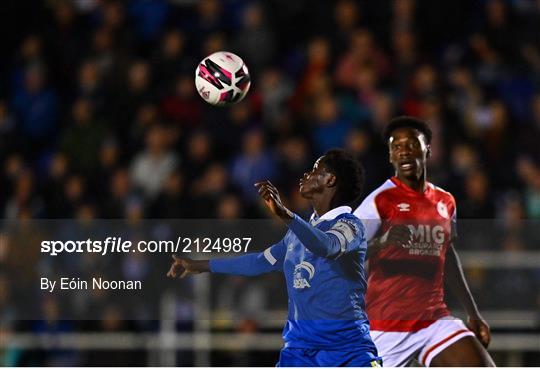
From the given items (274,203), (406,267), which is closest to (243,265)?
(274,203)

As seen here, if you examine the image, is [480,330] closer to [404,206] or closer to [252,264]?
[404,206]

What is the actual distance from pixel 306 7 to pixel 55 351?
4092mm

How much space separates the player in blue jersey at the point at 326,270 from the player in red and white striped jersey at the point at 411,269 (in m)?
0.40

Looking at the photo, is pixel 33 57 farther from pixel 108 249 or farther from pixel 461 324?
pixel 461 324

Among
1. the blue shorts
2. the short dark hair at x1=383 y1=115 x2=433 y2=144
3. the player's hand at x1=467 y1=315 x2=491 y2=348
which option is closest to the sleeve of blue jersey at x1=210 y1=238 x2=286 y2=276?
the blue shorts

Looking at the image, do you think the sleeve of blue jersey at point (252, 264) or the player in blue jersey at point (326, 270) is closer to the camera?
the player in blue jersey at point (326, 270)

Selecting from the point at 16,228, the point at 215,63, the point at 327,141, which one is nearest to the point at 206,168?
the point at 327,141

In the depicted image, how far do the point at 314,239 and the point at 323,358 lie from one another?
1.89ft

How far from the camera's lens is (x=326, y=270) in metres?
5.79

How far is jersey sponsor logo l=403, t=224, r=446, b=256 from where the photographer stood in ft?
20.9

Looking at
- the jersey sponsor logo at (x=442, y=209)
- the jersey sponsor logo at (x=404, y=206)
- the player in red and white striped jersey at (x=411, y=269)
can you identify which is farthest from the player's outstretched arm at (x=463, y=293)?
the jersey sponsor logo at (x=404, y=206)

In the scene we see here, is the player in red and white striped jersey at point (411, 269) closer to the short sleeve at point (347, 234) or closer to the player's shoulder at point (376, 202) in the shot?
the player's shoulder at point (376, 202)

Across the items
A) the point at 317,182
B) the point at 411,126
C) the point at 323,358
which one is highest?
the point at 411,126

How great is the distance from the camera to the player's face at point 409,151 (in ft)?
21.0
